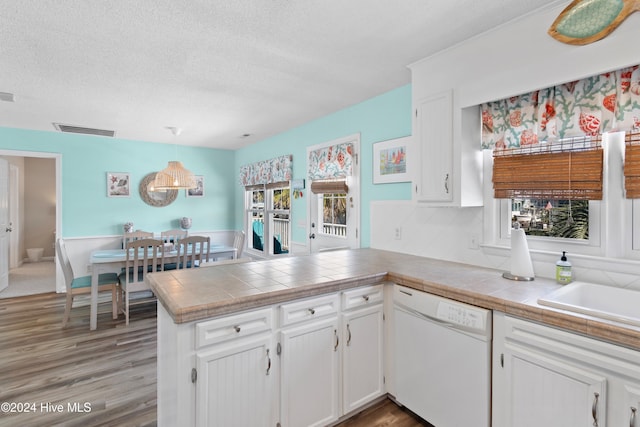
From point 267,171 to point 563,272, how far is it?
12.7ft

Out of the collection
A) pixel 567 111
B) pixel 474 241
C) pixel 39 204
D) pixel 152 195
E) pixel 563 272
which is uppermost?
pixel 567 111

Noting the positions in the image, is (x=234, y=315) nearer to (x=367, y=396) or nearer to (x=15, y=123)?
(x=367, y=396)

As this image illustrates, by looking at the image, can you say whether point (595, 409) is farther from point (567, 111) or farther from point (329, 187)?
point (329, 187)

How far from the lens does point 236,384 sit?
1503mm

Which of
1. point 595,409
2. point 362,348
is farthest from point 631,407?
point 362,348

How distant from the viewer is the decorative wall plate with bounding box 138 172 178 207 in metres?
5.24

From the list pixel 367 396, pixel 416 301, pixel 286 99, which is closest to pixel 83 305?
pixel 286 99

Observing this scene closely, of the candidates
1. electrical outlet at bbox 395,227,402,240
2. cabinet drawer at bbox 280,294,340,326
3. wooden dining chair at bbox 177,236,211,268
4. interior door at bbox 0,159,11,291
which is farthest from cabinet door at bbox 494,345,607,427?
interior door at bbox 0,159,11,291

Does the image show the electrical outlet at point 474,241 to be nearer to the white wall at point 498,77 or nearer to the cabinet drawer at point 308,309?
the white wall at point 498,77

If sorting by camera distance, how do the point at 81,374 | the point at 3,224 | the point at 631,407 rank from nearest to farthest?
the point at 631,407
the point at 81,374
the point at 3,224

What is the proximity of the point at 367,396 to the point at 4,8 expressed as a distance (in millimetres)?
2928

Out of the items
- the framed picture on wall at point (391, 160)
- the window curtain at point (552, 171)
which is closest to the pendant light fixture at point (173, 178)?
the framed picture on wall at point (391, 160)

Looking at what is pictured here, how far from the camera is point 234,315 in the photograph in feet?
4.92

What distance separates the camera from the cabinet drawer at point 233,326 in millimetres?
1408
